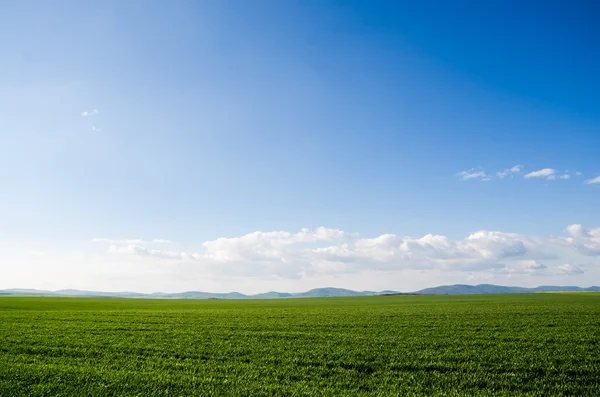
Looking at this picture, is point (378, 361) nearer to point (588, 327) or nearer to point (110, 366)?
point (110, 366)

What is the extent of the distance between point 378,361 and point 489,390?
16.5 feet

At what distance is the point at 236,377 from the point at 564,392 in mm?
11484

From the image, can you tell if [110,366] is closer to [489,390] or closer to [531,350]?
[489,390]

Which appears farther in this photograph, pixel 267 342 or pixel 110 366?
pixel 267 342

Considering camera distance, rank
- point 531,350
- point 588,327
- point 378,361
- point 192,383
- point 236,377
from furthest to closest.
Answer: point 588,327
point 531,350
point 378,361
point 236,377
point 192,383

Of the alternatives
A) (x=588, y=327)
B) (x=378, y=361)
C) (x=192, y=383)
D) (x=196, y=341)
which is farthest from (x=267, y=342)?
(x=588, y=327)

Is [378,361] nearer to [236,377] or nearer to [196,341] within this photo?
[236,377]

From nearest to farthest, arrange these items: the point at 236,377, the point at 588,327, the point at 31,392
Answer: the point at 31,392 < the point at 236,377 < the point at 588,327

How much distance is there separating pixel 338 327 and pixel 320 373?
15.4 metres

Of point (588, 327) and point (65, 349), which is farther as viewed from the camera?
point (588, 327)

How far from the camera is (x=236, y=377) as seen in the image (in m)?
14.0

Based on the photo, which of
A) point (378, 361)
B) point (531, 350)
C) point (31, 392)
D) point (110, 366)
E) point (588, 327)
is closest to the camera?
point (31, 392)

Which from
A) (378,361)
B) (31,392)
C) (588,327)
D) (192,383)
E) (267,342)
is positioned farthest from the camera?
(588,327)

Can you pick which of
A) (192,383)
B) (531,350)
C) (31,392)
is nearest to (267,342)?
(192,383)
